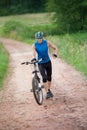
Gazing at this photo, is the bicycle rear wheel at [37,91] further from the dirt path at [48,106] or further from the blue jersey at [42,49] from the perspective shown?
the blue jersey at [42,49]

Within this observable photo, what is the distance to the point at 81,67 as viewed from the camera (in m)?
18.7

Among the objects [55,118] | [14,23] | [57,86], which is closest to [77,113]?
[55,118]

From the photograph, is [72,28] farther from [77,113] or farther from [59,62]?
[77,113]

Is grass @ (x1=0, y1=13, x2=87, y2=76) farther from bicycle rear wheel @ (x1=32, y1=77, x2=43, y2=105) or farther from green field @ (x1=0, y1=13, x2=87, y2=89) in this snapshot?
bicycle rear wheel @ (x1=32, y1=77, x2=43, y2=105)


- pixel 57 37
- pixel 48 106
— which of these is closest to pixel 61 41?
pixel 57 37

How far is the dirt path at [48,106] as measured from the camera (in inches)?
382

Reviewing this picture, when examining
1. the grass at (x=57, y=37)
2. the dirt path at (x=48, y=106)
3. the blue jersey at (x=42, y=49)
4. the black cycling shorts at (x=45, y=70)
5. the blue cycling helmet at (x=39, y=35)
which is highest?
the blue cycling helmet at (x=39, y=35)

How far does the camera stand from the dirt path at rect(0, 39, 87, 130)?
9711 millimetres

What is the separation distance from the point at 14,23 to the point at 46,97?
37302 millimetres

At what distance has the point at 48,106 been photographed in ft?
37.7

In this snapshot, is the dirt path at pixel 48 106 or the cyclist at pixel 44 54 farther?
the cyclist at pixel 44 54

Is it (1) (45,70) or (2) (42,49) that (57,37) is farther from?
(2) (42,49)

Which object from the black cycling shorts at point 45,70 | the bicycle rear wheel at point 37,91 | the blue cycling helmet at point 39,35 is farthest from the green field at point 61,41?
the blue cycling helmet at point 39,35

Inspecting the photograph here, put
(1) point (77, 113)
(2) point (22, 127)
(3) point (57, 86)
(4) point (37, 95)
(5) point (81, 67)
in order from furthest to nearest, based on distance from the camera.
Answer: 1. (5) point (81, 67)
2. (3) point (57, 86)
3. (4) point (37, 95)
4. (1) point (77, 113)
5. (2) point (22, 127)
